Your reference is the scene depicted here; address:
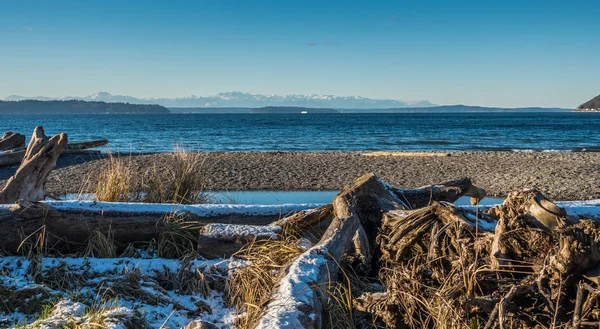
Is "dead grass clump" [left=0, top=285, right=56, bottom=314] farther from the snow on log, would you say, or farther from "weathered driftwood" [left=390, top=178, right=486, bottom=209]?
"weathered driftwood" [left=390, top=178, right=486, bottom=209]

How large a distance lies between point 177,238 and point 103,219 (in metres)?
0.81

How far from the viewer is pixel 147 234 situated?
5609mm

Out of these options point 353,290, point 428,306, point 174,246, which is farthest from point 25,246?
point 428,306

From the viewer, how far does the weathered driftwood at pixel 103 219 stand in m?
5.30

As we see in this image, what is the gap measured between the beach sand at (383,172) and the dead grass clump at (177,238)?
21.6ft

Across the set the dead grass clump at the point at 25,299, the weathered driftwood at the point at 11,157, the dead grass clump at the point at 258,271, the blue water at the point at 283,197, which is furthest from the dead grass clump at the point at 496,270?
the weathered driftwood at the point at 11,157

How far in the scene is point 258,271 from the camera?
4.54 meters

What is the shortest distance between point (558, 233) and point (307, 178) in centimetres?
1226


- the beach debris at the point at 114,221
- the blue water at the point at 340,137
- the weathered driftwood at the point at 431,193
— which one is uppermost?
the weathered driftwood at the point at 431,193

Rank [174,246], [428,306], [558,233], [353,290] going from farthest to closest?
[174,246] → [353,290] → [428,306] → [558,233]

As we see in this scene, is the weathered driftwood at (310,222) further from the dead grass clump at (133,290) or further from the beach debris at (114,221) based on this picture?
the dead grass clump at (133,290)

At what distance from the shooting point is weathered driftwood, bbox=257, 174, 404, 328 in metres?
3.28

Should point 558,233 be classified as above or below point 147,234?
above

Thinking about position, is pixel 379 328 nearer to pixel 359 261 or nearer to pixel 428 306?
pixel 428 306
